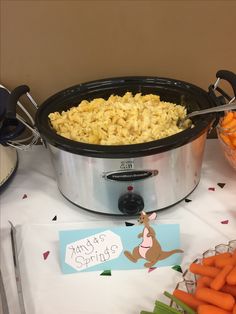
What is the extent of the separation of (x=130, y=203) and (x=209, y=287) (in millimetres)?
222

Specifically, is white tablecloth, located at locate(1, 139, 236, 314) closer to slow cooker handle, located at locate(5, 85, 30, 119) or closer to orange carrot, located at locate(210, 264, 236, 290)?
orange carrot, located at locate(210, 264, 236, 290)

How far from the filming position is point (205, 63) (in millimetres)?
999

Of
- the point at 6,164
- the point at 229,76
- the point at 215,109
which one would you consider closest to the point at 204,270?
the point at 215,109

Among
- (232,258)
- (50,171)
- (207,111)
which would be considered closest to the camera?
(232,258)

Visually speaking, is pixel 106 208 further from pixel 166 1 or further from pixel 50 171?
pixel 166 1

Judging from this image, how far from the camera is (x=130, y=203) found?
772mm

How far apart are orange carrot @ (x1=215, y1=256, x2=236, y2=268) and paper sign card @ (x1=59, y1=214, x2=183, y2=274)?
9 cm

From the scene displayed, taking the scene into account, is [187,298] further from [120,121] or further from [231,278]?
[120,121]

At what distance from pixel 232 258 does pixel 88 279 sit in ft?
0.89

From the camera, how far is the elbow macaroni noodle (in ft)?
2.60

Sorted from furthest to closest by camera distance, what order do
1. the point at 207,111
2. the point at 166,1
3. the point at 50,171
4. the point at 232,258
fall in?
the point at 50,171 < the point at 166,1 < the point at 207,111 < the point at 232,258

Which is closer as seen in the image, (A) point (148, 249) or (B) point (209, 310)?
(B) point (209, 310)

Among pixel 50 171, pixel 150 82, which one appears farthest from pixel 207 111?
pixel 50 171

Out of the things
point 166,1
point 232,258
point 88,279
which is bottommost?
point 88,279
